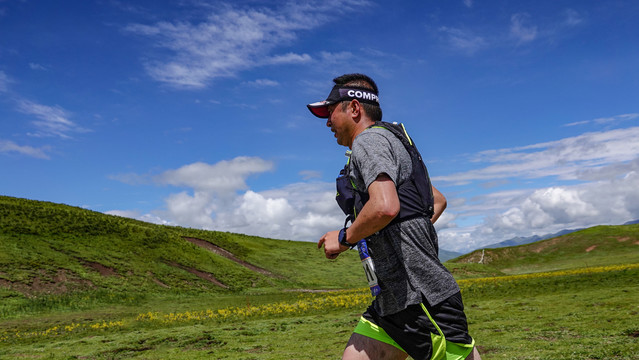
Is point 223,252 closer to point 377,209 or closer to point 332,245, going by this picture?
point 332,245

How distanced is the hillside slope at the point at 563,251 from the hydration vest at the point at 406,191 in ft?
190

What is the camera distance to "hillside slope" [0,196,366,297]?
35219 mm

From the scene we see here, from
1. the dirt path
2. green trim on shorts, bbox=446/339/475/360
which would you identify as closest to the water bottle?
green trim on shorts, bbox=446/339/475/360

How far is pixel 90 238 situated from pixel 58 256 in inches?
305

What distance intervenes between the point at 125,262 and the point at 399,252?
45071 millimetres

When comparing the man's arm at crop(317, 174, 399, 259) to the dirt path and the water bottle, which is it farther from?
the dirt path

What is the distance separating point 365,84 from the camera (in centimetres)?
337

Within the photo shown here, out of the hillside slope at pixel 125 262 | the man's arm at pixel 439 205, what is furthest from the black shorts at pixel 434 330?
the hillside slope at pixel 125 262

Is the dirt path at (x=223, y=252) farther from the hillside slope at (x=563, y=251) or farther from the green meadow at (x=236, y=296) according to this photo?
the hillside slope at (x=563, y=251)

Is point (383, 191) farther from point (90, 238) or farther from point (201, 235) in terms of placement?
point (201, 235)

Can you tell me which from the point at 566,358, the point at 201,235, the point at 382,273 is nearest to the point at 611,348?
the point at 566,358

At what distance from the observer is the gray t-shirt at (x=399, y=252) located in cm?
281

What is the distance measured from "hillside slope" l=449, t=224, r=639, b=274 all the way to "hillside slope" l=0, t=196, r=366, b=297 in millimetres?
21310

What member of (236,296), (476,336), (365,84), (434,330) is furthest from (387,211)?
(236,296)
